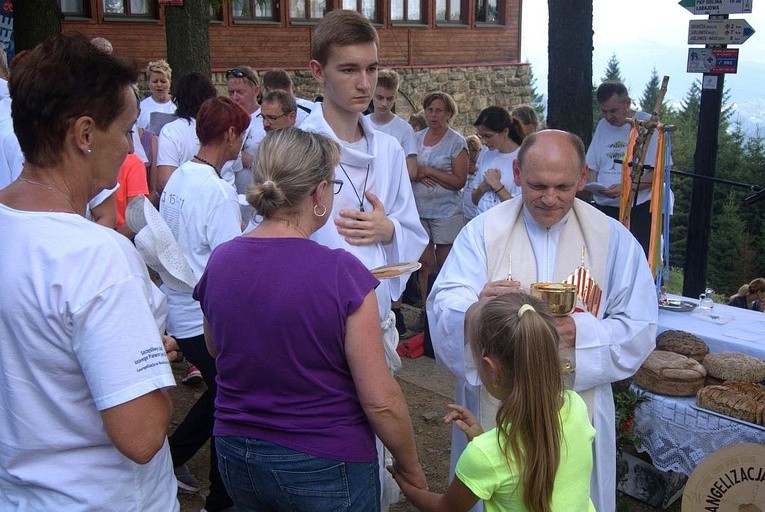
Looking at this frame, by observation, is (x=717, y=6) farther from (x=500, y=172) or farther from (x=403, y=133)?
(x=403, y=133)

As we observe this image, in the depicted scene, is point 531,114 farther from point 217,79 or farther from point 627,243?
point 217,79

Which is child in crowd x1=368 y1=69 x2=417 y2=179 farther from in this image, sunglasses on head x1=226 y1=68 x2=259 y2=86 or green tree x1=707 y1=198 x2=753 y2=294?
green tree x1=707 y1=198 x2=753 y2=294

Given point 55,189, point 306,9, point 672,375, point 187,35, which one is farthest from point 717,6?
point 306,9

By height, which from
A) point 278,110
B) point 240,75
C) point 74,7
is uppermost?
point 74,7

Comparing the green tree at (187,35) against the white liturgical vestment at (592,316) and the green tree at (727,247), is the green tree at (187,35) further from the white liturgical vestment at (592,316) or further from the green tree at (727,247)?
the green tree at (727,247)

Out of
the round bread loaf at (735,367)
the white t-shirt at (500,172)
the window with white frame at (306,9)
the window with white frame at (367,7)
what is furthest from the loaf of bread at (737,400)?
the window with white frame at (367,7)

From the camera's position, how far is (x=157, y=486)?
6.40 ft

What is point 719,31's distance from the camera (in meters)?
6.79

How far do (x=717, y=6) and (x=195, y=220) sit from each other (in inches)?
203

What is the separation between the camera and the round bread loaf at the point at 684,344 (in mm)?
4078

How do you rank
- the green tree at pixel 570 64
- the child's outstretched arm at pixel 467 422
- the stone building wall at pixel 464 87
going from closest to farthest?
the child's outstretched arm at pixel 467 422
the green tree at pixel 570 64
the stone building wall at pixel 464 87

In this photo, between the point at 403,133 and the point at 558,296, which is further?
the point at 403,133

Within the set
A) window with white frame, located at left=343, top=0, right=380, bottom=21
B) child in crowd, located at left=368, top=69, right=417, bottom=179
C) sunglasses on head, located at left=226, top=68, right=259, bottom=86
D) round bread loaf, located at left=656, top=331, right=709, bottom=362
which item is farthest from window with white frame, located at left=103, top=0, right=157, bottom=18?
round bread loaf, located at left=656, top=331, right=709, bottom=362

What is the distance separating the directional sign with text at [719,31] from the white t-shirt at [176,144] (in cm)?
443
